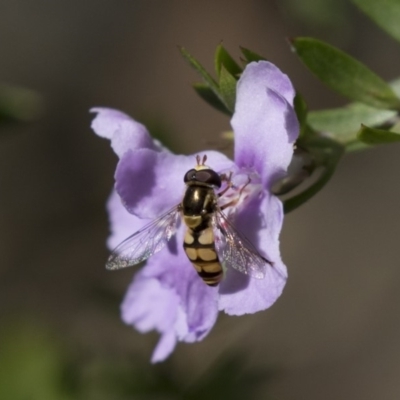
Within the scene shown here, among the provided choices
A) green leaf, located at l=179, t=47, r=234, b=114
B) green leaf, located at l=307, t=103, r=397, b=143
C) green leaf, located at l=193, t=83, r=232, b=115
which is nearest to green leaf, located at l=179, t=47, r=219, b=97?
green leaf, located at l=179, t=47, r=234, b=114

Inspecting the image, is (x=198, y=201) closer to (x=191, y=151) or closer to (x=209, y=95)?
(x=209, y=95)

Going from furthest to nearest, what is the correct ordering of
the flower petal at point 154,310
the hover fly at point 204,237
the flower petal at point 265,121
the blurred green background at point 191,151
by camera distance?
the blurred green background at point 191,151
the flower petal at point 154,310
the hover fly at point 204,237
the flower petal at point 265,121

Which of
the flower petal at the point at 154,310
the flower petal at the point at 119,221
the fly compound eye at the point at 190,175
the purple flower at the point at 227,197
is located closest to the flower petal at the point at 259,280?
the purple flower at the point at 227,197

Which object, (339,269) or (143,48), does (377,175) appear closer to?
(339,269)

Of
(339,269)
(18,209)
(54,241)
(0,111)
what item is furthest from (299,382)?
(0,111)

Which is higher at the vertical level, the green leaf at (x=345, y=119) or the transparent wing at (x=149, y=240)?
the transparent wing at (x=149, y=240)

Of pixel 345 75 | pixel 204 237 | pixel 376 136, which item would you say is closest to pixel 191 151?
pixel 345 75

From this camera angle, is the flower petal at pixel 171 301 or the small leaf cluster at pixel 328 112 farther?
the flower petal at pixel 171 301

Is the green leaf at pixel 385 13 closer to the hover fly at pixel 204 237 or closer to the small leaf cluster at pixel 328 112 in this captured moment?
the small leaf cluster at pixel 328 112
